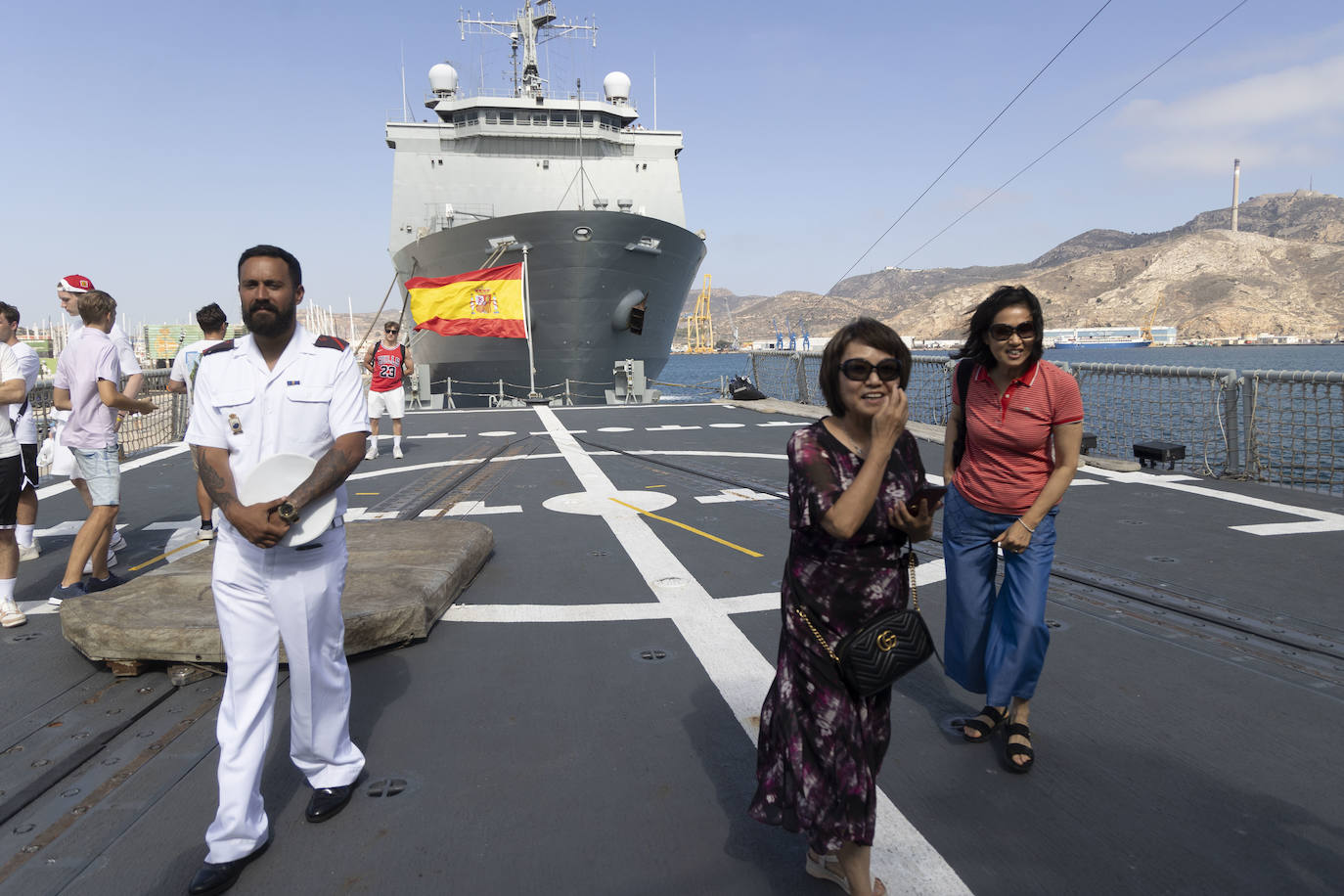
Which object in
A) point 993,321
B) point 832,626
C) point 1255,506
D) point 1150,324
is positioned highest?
point 1150,324

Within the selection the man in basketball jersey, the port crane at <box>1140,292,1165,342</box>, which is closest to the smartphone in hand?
the man in basketball jersey

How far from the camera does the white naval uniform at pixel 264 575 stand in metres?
2.34

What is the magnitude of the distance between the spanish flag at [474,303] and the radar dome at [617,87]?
13.4 meters

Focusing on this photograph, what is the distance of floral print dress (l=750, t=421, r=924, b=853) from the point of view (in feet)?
6.73

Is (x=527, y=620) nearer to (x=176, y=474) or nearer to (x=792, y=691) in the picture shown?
(x=792, y=691)

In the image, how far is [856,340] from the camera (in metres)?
2.07

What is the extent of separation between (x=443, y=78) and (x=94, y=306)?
29.3 meters

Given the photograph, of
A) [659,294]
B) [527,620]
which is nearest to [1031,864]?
[527,620]

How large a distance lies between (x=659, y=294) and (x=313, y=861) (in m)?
24.8

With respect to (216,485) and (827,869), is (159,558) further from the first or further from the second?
(827,869)

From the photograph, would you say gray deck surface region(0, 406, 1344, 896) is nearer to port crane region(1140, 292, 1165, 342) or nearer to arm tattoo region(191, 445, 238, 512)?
arm tattoo region(191, 445, 238, 512)

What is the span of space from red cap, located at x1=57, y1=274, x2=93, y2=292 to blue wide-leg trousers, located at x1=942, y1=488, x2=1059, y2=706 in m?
5.50

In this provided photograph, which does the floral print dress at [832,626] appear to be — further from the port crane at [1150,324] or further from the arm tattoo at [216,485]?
the port crane at [1150,324]

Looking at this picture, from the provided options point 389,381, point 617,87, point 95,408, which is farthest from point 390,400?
point 617,87
